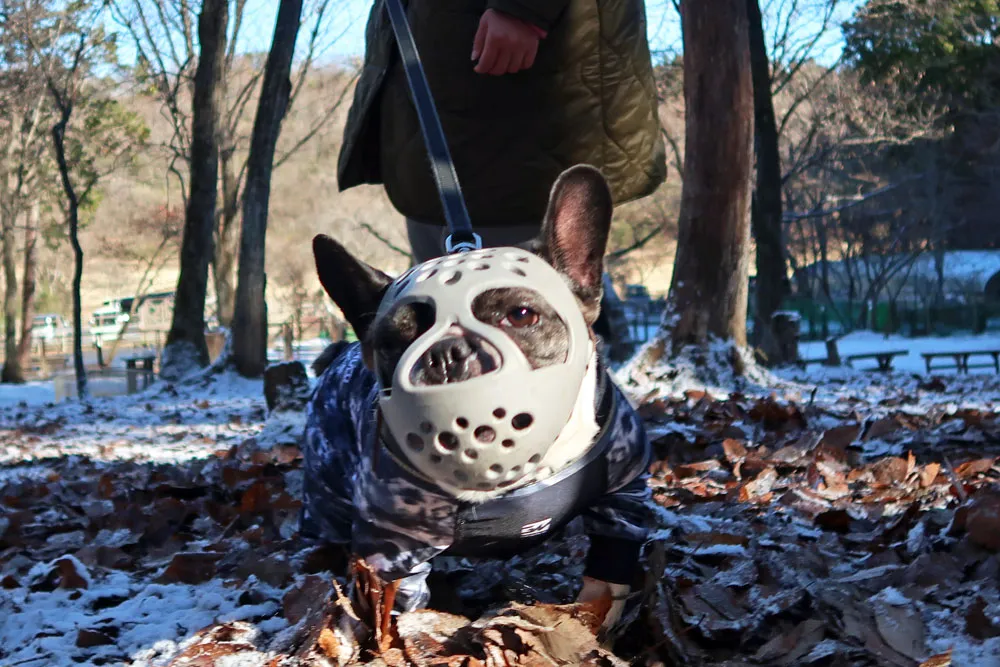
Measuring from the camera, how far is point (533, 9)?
272 centimetres

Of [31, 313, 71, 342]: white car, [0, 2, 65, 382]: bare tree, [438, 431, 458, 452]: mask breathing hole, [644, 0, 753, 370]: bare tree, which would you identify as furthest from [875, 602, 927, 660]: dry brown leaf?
[31, 313, 71, 342]: white car

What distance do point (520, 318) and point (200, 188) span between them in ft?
41.1

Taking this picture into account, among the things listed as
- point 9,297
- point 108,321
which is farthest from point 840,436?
point 108,321

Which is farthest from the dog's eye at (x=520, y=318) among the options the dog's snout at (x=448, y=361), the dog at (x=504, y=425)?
the dog's snout at (x=448, y=361)

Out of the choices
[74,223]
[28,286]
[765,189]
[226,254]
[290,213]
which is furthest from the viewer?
[290,213]

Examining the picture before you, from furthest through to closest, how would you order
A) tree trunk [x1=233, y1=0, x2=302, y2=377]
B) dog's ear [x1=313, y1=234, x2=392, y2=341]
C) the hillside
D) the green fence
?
the hillside → the green fence → tree trunk [x1=233, y1=0, x2=302, y2=377] → dog's ear [x1=313, y1=234, x2=392, y2=341]

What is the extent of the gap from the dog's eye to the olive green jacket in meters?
1.54

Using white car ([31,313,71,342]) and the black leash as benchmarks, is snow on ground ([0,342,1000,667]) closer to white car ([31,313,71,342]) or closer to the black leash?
the black leash

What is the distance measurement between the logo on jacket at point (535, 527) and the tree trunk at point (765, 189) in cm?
1209

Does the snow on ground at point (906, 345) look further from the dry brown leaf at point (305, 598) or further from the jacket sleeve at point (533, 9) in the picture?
the dry brown leaf at point (305, 598)

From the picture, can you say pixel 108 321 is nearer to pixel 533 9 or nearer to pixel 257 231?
pixel 257 231

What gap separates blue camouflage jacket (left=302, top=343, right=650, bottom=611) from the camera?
189cm

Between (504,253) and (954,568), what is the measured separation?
1.32 metres

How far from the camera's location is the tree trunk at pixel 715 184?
632cm
